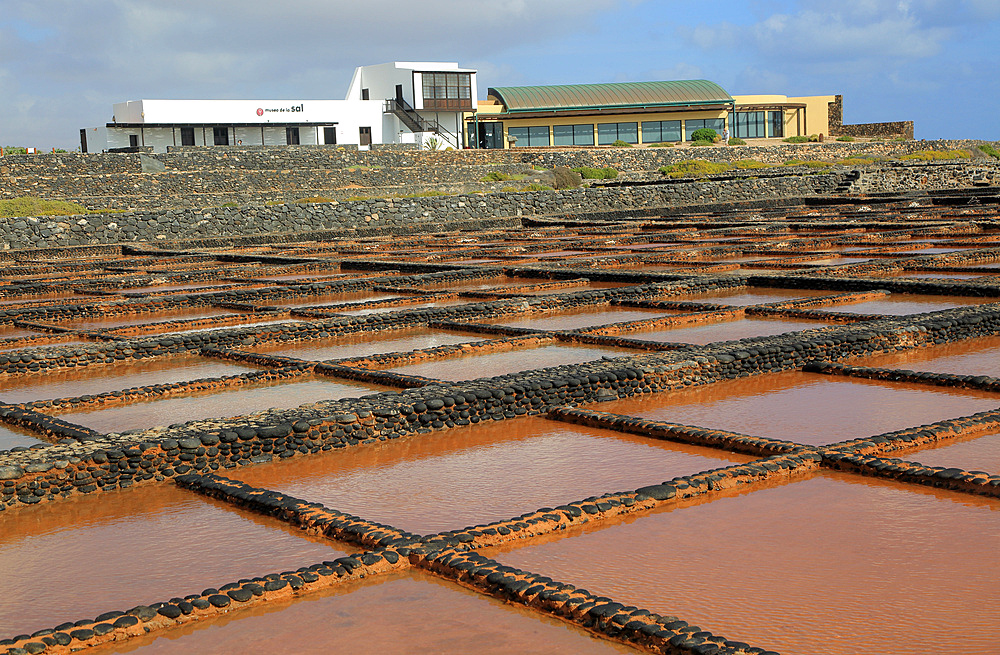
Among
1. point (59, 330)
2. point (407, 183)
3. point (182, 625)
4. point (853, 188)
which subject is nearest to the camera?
point (182, 625)

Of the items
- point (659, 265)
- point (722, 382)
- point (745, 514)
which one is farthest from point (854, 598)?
point (659, 265)

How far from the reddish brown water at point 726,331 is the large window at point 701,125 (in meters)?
49.5

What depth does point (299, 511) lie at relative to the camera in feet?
14.8

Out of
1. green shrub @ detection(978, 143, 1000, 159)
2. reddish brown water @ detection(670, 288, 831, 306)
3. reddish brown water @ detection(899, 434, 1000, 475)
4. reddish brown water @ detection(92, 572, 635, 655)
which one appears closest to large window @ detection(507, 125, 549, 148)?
green shrub @ detection(978, 143, 1000, 159)

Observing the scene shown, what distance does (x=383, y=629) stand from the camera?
3.42 meters

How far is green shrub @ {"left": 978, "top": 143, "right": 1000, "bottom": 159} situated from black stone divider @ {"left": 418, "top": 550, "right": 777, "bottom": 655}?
5040 centimetres

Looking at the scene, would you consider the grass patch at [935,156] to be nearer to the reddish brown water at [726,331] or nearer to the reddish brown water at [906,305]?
the reddish brown water at [906,305]

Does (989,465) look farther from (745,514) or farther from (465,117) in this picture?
(465,117)

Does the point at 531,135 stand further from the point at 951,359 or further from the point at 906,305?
the point at 951,359

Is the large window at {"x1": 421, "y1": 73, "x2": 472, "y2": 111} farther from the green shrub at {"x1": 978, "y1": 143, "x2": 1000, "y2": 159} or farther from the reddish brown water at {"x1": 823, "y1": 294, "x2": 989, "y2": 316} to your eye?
the reddish brown water at {"x1": 823, "y1": 294, "x2": 989, "y2": 316}

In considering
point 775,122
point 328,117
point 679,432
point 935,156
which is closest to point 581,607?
point 679,432

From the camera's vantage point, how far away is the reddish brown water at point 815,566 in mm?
3291

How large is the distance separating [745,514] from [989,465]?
1.29 metres

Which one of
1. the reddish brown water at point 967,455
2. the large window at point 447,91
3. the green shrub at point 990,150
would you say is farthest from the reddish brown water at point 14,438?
the green shrub at point 990,150
